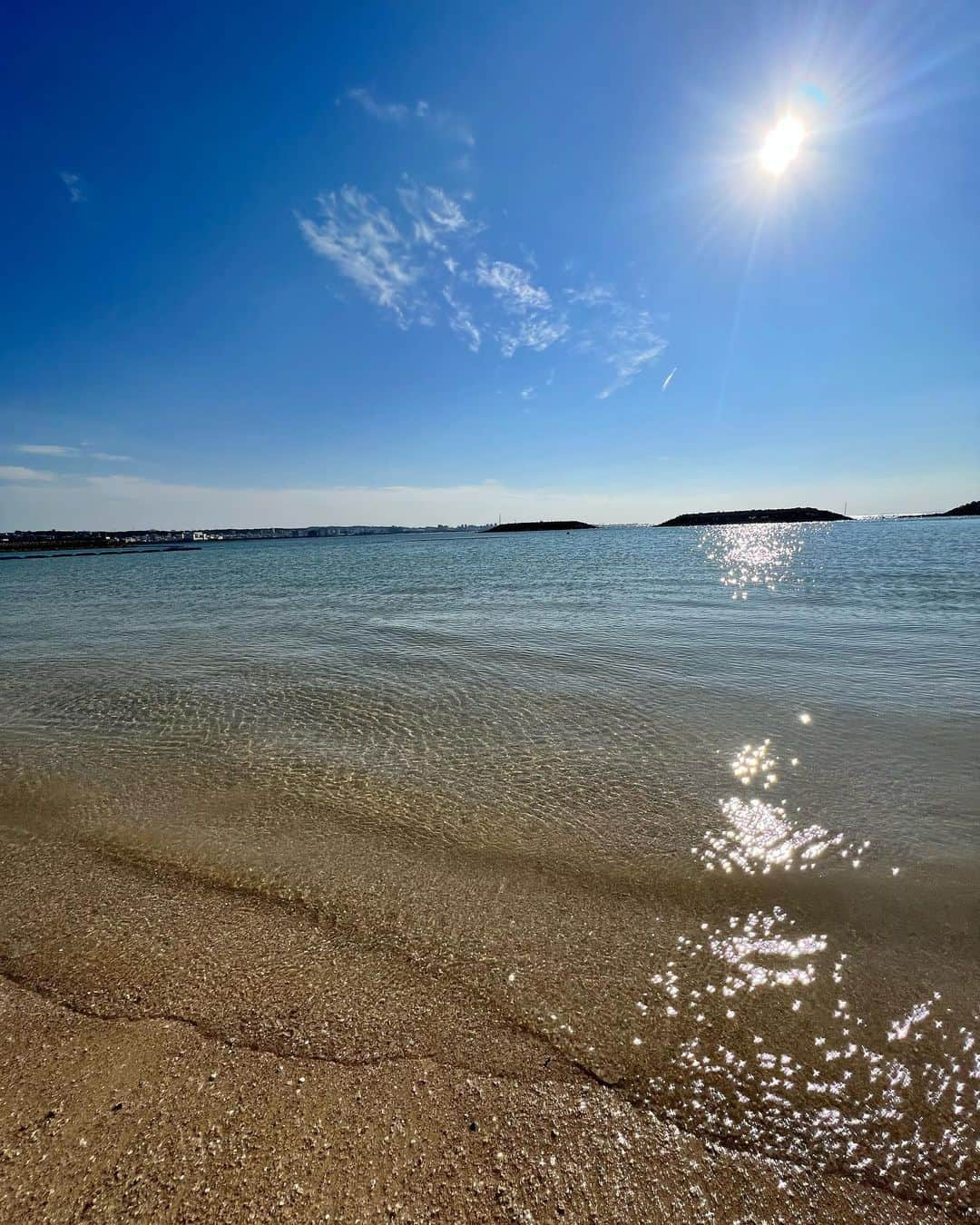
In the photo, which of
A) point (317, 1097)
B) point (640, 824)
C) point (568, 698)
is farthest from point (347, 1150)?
point (568, 698)

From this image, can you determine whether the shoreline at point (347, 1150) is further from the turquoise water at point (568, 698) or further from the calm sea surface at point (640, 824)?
the turquoise water at point (568, 698)

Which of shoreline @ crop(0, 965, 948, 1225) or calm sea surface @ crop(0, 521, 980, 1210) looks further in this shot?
calm sea surface @ crop(0, 521, 980, 1210)

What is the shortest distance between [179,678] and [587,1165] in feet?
34.9

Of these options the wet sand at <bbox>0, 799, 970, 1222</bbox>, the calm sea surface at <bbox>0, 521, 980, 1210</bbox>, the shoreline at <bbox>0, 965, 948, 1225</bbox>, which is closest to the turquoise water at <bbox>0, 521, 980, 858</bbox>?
the calm sea surface at <bbox>0, 521, 980, 1210</bbox>

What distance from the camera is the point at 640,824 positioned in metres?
5.09

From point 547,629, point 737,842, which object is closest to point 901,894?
point 737,842

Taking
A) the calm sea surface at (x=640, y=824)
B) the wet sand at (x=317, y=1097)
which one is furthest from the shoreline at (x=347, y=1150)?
the calm sea surface at (x=640, y=824)

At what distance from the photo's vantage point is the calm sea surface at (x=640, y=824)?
8.93ft

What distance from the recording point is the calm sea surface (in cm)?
272

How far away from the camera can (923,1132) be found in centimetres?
238

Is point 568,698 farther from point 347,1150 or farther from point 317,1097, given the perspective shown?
point 347,1150

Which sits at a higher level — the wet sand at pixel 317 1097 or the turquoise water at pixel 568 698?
the turquoise water at pixel 568 698

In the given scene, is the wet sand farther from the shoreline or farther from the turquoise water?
the turquoise water

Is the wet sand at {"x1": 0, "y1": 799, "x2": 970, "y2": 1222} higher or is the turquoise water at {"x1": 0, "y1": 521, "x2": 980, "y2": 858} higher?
the turquoise water at {"x1": 0, "y1": 521, "x2": 980, "y2": 858}
